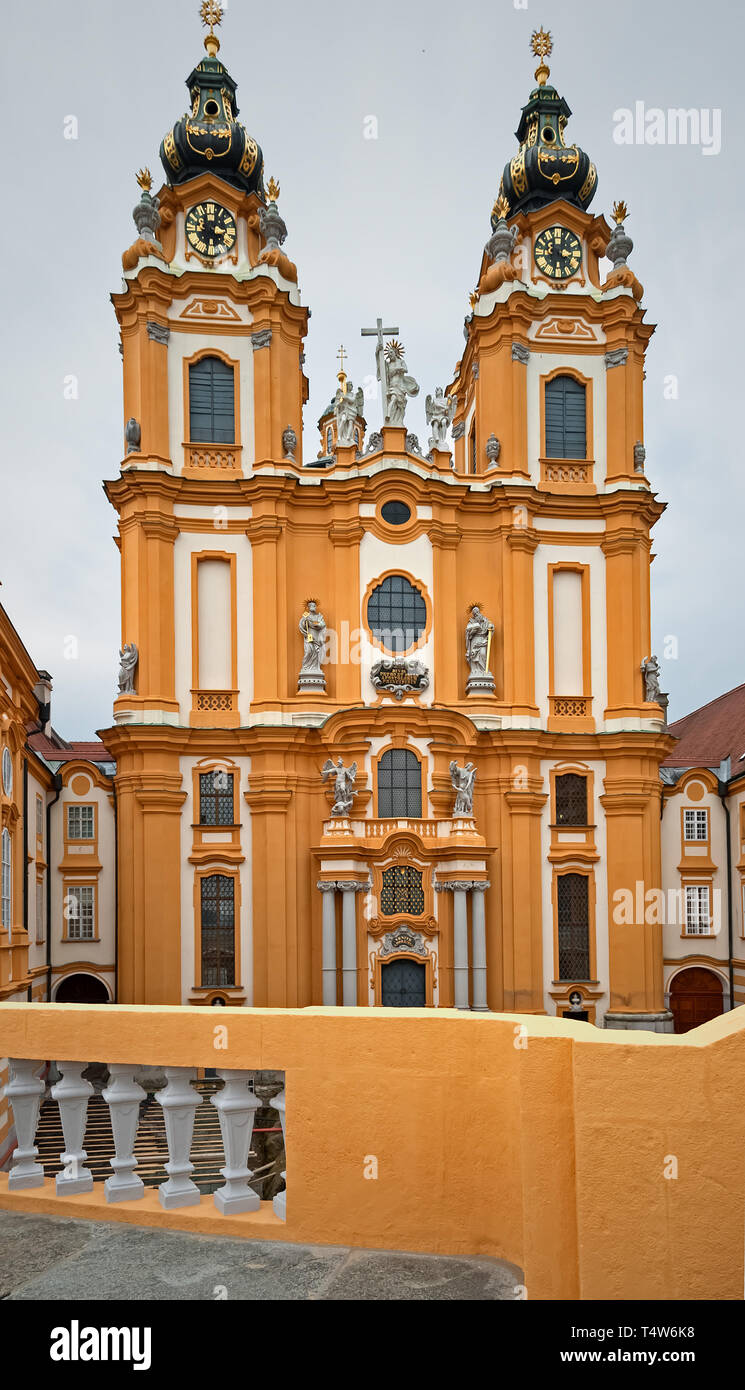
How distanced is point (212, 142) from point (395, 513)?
39.2ft

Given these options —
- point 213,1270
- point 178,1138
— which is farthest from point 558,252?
point 213,1270

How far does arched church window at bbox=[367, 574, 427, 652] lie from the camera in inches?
1128

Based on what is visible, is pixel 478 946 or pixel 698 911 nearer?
pixel 478 946

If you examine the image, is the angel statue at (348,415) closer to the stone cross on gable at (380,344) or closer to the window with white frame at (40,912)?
the stone cross on gable at (380,344)

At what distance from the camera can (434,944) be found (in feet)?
87.9

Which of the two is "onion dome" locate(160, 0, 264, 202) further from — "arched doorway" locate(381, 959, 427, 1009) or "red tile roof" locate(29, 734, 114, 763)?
"arched doorway" locate(381, 959, 427, 1009)

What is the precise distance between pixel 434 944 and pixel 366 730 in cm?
568

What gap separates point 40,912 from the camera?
1038 inches

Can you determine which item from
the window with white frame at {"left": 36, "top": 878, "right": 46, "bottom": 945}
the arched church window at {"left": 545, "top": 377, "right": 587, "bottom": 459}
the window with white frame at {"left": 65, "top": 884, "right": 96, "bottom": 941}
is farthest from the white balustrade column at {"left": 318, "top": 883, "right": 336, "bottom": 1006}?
the arched church window at {"left": 545, "top": 377, "right": 587, "bottom": 459}

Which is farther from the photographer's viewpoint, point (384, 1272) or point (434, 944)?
point (434, 944)

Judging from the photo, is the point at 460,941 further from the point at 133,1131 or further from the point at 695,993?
the point at 133,1131

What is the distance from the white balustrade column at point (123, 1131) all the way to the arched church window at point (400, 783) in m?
21.5
